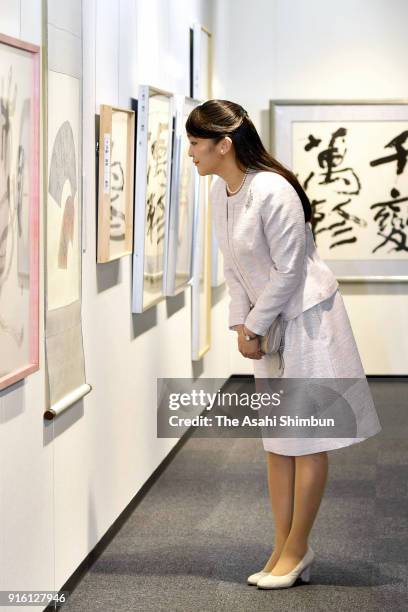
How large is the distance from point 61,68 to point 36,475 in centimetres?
133

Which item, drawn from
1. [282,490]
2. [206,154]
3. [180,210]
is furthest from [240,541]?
[180,210]

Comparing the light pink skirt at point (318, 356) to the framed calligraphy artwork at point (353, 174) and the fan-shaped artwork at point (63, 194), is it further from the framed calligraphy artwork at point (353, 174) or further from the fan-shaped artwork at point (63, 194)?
the framed calligraphy artwork at point (353, 174)

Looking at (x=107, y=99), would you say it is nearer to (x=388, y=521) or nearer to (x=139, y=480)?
(x=139, y=480)

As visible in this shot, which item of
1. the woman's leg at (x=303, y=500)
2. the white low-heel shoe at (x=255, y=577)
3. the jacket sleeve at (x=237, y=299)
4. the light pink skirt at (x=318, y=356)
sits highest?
the jacket sleeve at (x=237, y=299)

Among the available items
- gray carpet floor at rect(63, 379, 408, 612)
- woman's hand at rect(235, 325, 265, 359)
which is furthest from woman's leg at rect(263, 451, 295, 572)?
woman's hand at rect(235, 325, 265, 359)

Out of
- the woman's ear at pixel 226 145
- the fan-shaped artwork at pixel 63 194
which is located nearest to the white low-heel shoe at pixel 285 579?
the fan-shaped artwork at pixel 63 194

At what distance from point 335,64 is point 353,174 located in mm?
865

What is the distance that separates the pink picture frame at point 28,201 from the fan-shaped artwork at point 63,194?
20 centimetres

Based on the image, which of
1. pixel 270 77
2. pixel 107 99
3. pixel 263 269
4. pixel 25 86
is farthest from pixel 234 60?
pixel 25 86

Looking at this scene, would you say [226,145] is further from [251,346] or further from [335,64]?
[335,64]

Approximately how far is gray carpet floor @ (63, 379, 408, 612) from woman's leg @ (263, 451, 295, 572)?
215 mm

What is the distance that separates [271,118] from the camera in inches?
306

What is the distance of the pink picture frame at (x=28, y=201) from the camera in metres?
2.73

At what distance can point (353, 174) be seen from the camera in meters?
7.82
